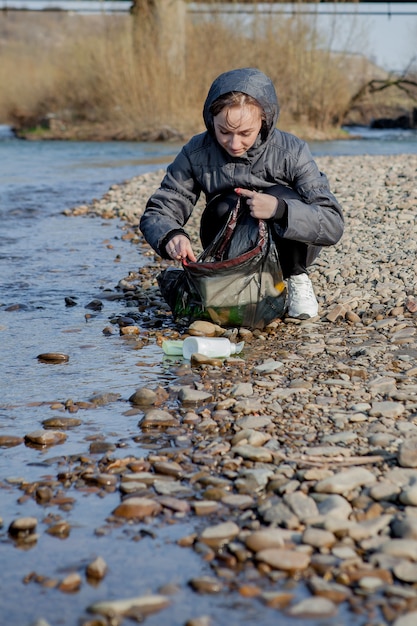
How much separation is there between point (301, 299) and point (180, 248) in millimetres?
707

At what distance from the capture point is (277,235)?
4309 mm

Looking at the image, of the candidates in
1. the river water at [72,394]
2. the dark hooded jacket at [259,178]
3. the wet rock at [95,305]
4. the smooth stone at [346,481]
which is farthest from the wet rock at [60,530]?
the wet rock at [95,305]

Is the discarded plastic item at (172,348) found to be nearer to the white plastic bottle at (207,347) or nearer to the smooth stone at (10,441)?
the white plastic bottle at (207,347)

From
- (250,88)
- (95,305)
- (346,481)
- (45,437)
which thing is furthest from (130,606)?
(95,305)

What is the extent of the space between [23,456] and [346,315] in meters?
2.17

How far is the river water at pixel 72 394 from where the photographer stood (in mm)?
2070

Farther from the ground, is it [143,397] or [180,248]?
[180,248]

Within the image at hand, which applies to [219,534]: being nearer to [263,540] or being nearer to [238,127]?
[263,540]

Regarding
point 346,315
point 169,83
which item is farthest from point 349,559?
point 169,83

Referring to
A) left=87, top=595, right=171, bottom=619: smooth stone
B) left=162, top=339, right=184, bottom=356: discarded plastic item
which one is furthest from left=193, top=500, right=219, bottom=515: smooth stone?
left=162, top=339, right=184, bottom=356: discarded plastic item

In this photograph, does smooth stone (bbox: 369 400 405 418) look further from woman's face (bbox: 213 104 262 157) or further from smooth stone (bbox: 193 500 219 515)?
woman's face (bbox: 213 104 262 157)

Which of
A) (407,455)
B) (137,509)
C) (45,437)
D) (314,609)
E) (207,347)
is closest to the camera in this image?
(314,609)

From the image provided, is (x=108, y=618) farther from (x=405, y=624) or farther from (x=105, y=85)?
(x=105, y=85)

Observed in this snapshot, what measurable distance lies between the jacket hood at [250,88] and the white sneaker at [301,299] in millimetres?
755
